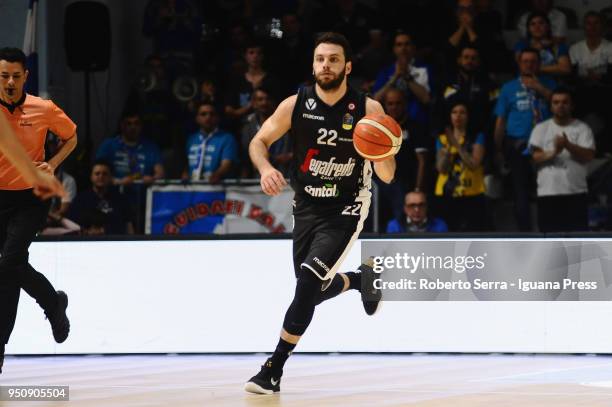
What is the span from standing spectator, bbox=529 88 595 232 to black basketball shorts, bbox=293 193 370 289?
16.8ft

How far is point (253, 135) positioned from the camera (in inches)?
549

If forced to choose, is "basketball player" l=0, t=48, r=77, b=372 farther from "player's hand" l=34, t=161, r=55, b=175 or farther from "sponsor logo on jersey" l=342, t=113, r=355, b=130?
"sponsor logo on jersey" l=342, t=113, r=355, b=130

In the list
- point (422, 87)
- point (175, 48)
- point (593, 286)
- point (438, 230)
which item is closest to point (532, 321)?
point (593, 286)

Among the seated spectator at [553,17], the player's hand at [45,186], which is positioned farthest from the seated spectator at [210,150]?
the player's hand at [45,186]

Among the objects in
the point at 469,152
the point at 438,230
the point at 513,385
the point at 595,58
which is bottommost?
the point at 513,385

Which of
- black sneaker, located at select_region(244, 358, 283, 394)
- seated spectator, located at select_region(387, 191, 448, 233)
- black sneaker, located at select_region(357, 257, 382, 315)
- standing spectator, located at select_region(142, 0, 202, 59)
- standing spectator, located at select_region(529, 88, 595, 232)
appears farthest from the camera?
standing spectator, located at select_region(142, 0, 202, 59)

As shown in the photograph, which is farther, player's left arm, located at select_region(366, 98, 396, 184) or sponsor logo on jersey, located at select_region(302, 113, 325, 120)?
sponsor logo on jersey, located at select_region(302, 113, 325, 120)

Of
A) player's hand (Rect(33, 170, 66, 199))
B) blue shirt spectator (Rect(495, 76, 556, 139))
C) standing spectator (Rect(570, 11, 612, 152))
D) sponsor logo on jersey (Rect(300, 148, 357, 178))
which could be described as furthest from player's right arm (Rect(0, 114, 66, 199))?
standing spectator (Rect(570, 11, 612, 152))

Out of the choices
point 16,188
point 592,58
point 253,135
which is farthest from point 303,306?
point 592,58

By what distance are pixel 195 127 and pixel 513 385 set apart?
722 cm

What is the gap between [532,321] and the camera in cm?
1131

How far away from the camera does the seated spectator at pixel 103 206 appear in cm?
1331

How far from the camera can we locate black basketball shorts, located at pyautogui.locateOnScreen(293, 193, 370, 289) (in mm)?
8250

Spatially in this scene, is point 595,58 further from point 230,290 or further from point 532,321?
point 230,290
